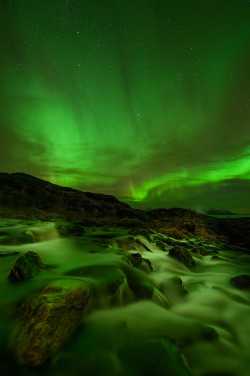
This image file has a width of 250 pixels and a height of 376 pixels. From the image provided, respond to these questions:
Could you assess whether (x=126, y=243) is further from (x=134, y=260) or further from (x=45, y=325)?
(x=45, y=325)

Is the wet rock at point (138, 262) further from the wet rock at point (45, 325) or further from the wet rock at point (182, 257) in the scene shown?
the wet rock at point (45, 325)

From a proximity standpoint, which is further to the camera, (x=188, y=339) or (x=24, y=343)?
(x=188, y=339)

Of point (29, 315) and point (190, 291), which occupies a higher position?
point (29, 315)

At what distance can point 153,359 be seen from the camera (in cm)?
246

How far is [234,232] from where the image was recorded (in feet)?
90.7

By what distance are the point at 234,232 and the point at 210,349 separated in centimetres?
2791

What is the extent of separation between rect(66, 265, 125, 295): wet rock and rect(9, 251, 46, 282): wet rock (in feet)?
2.29

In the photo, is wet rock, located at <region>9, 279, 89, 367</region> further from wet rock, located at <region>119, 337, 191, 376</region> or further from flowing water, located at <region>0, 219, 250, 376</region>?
wet rock, located at <region>119, 337, 191, 376</region>

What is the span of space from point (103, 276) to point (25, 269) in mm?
1464

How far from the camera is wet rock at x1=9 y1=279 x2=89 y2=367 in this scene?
2275 millimetres


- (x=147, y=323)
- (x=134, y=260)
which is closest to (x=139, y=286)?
(x=147, y=323)

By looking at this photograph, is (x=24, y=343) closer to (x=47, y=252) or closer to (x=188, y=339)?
(x=188, y=339)

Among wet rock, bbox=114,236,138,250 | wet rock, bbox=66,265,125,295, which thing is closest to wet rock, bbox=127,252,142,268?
wet rock, bbox=66,265,125,295

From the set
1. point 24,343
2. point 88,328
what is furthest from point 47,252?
point 24,343
